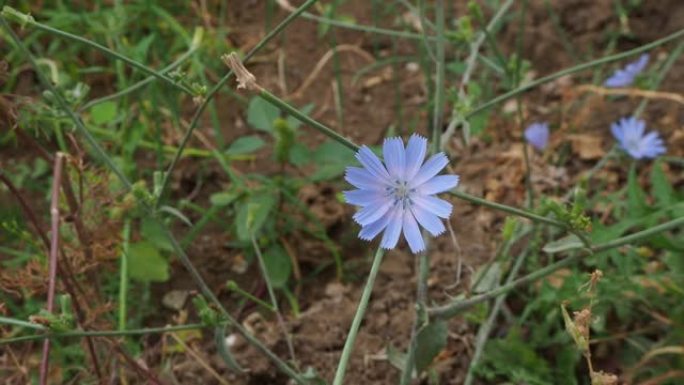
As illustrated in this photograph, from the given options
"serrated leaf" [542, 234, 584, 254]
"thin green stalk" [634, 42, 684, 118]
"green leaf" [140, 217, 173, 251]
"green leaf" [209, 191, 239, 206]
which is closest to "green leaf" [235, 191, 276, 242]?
"green leaf" [209, 191, 239, 206]

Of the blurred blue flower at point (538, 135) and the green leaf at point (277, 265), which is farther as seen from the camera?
the blurred blue flower at point (538, 135)

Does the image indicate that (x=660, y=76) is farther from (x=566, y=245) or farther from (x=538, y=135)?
(x=566, y=245)

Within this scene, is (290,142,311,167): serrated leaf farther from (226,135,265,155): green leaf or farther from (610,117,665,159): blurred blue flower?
(610,117,665,159): blurred blue flower

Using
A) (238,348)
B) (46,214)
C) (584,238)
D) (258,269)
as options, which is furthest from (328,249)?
(584,238)

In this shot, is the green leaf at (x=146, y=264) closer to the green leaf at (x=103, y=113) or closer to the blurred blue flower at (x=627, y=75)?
the green leaf at (x=103, y=113)

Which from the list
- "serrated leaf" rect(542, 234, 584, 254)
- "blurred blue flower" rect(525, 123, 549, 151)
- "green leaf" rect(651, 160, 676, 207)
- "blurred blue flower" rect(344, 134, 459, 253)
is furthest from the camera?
"blurred blue flower" rect(525, 123, 549, 151)

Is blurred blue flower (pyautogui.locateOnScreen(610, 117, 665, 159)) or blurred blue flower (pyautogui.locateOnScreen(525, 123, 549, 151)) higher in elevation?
blurred blue flower (pyautogui.locateOnScreen(525, 123, 549, 151))

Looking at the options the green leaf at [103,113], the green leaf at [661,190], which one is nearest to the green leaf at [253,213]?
the green leaf at [103,113]
